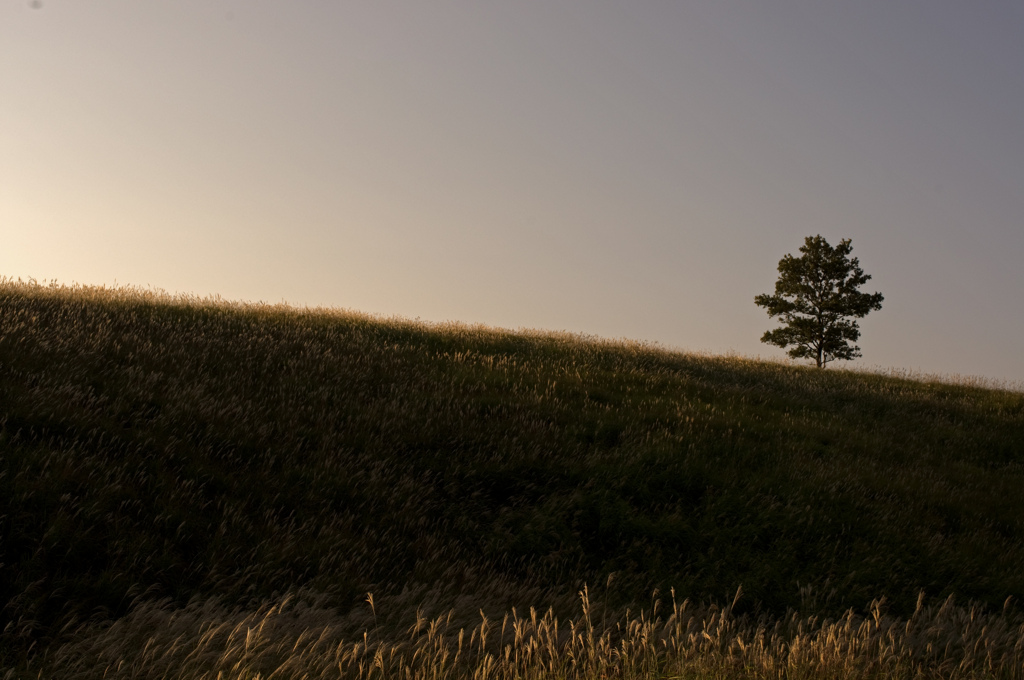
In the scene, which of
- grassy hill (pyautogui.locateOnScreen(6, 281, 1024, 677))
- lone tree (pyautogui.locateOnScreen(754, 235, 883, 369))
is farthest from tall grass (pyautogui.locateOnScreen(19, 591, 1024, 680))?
lone tree (pyautogui.locateOnScreen(754, 235, 883, 369))

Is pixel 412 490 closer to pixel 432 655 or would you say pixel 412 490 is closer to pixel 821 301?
pixel 432 655

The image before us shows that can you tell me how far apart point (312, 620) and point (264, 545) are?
5.28 ft

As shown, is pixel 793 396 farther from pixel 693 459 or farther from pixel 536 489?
pixel 536 489

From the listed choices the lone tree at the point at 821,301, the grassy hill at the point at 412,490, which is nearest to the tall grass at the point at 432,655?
the grassy hill at the point at 412,490

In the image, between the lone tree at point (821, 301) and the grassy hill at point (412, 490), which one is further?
the lone tree at point (821, 301)

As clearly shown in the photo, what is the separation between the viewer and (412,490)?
8.37m

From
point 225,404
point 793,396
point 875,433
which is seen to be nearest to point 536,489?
point 225,404

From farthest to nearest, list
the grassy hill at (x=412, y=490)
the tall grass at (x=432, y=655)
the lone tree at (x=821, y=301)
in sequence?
the lone tree at (x=821, y=301)
the grassy hill at (x=412, y=490)
the tall grass at (x=432, y=655)

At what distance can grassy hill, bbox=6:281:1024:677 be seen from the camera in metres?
5.80

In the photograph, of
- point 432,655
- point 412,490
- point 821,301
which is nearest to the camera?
point 432,655

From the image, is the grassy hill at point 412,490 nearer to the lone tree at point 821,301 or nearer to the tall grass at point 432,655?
the tall grass at point 432,655

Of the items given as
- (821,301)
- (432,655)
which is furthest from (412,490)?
(821,301)

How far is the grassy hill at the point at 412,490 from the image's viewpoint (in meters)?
5.80

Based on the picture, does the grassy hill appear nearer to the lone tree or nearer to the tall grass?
the tall grass
